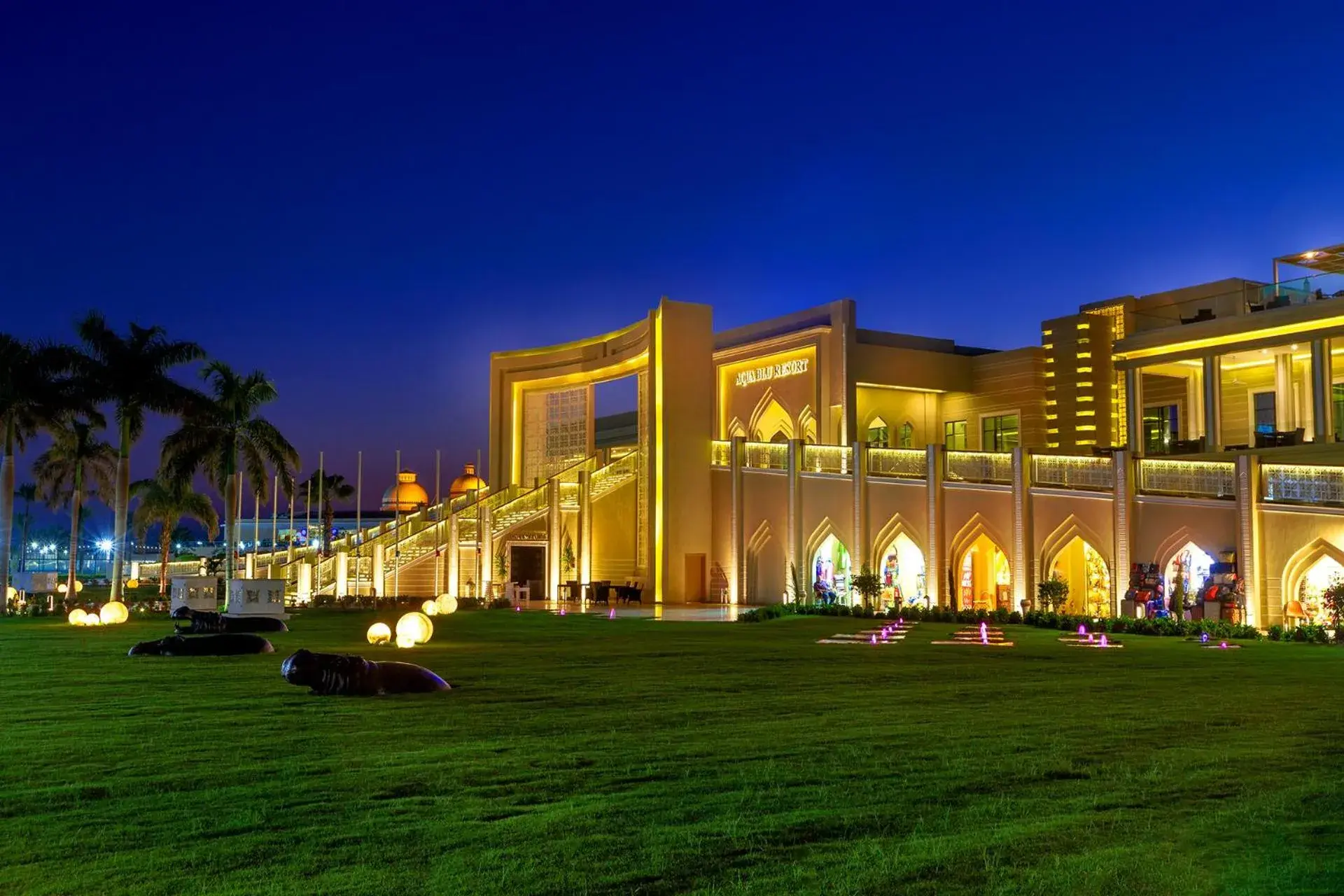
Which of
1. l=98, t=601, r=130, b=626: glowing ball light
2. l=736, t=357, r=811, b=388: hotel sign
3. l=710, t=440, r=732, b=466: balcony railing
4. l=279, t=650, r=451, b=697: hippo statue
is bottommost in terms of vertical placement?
l=98, t=601, r=130, b=626: glowing ball light

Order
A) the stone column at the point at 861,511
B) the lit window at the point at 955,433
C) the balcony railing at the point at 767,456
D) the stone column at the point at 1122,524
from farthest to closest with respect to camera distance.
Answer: the lit window at the point at 955,433
the balcony railing at the point at 767,456
the stone column at the point at 861,511
the stone column at the point at 1122,524

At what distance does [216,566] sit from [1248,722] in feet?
179

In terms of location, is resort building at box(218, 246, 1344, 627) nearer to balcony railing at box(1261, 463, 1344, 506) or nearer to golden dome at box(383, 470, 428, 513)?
balcony railing at box(1261, 463, 1344, 506)

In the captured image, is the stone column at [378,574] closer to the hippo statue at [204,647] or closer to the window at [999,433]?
the window at [999,433]

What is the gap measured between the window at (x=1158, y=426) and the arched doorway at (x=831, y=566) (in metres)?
11.6

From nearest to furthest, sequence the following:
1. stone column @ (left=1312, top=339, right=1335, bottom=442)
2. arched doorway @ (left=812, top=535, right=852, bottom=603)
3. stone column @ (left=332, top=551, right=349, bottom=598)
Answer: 1. stone column @ (left=1312, top=339, right=1335, bottom=442)
2. arched doorway @ (left=812, top=535, right=852, bottom=603)
3. stone column @ (left=332, top=551, right=349, bottom=598)

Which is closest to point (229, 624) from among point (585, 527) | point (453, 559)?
point (453, 559)

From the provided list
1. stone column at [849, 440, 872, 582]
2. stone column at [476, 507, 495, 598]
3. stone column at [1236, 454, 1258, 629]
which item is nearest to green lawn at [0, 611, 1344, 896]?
stone column at [1236, 454, 1258, 629]

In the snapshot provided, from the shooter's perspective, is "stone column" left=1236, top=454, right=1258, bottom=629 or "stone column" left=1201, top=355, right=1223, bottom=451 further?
"stone column" left=1201, top=355, right=1223, bottom=451

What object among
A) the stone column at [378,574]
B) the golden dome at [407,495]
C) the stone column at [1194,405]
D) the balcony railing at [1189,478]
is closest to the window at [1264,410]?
the stone column at [1194,405]

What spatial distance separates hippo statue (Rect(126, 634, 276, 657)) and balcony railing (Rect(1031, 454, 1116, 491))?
806 inches

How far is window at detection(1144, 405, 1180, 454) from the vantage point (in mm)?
44562

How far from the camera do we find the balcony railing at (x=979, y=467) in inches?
Answer: 1374

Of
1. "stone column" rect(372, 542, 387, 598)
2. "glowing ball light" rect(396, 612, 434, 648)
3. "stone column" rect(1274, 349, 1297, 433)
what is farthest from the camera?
"stone column" rect(372, 542, 387, 598)
